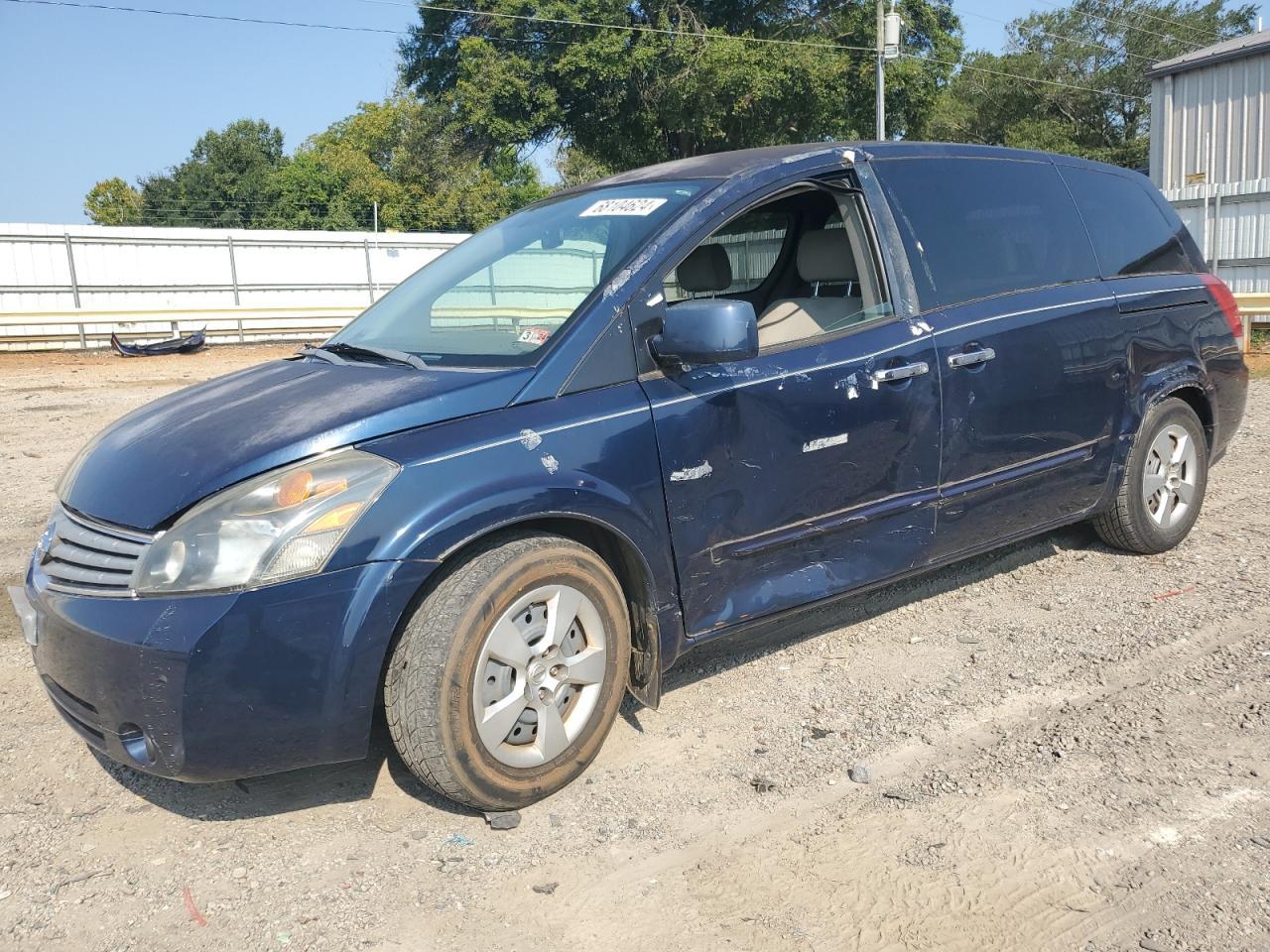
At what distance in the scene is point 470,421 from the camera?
3002mm

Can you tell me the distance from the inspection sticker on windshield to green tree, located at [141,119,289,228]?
65.6 meters

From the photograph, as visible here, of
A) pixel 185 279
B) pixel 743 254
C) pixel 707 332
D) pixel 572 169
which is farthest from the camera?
pixel 572 169

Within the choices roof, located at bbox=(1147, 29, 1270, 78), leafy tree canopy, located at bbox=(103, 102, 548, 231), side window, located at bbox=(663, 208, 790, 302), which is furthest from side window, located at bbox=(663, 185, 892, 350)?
leafy tree canopy, located at bbox=(103, 102, 548, 231)

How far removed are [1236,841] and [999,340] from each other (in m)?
2.01

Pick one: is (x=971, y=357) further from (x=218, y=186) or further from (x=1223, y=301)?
(x=218, y=186)

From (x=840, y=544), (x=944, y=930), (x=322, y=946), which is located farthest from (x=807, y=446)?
(x=322, y=946)

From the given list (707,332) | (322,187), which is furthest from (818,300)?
(322,187)

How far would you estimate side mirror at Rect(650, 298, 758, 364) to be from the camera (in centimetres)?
322

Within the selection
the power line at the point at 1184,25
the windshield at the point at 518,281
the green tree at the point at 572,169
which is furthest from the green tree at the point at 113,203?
the windshield at the point at 518,281

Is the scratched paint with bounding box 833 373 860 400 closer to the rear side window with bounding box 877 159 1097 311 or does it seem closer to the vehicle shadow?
the rear side window with bounding box 877 159 1097 311

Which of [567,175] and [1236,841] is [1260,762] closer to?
[1236,841]

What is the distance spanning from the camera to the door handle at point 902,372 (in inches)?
149

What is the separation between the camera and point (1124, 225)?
16.4 ft

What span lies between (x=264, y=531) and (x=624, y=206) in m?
1.78
